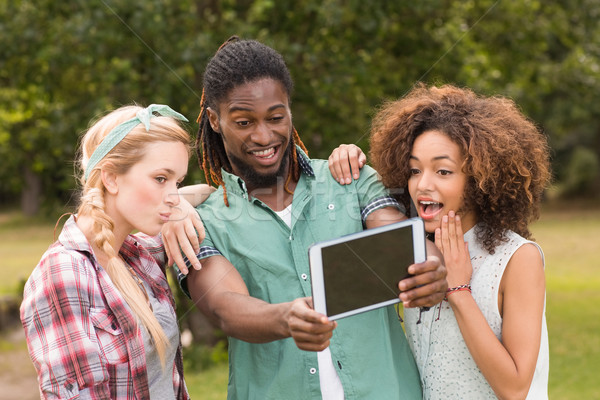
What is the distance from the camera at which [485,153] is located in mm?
2590

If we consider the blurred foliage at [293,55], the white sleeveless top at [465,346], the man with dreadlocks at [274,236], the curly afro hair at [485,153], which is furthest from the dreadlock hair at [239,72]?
the blurred foliage at [293,55]

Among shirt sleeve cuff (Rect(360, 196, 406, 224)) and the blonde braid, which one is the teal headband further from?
shirt sleeve cuff (Rect(360, 196, 406, 224))

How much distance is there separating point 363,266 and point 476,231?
32.7 inches

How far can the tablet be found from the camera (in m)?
2.03

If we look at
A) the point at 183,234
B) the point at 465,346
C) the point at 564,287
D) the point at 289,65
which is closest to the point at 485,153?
the point at 465,346

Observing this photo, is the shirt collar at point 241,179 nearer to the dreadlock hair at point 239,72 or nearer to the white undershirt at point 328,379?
the dreadlock hair at point 239,72

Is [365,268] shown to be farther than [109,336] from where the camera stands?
No

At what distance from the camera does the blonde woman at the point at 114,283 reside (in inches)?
84.8

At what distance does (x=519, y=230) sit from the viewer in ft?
8.94

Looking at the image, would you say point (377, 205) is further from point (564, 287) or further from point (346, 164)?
point (564, 287)

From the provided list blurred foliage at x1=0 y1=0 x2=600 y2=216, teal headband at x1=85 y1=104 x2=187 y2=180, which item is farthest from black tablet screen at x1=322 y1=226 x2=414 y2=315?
blurred foliage at x1=0 y1=0 x2=600 y2=216

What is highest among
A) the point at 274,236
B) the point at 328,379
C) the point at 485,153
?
the point at 485,153

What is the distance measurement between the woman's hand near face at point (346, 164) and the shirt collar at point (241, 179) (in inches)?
3.6

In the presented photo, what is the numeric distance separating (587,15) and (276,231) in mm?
7214
